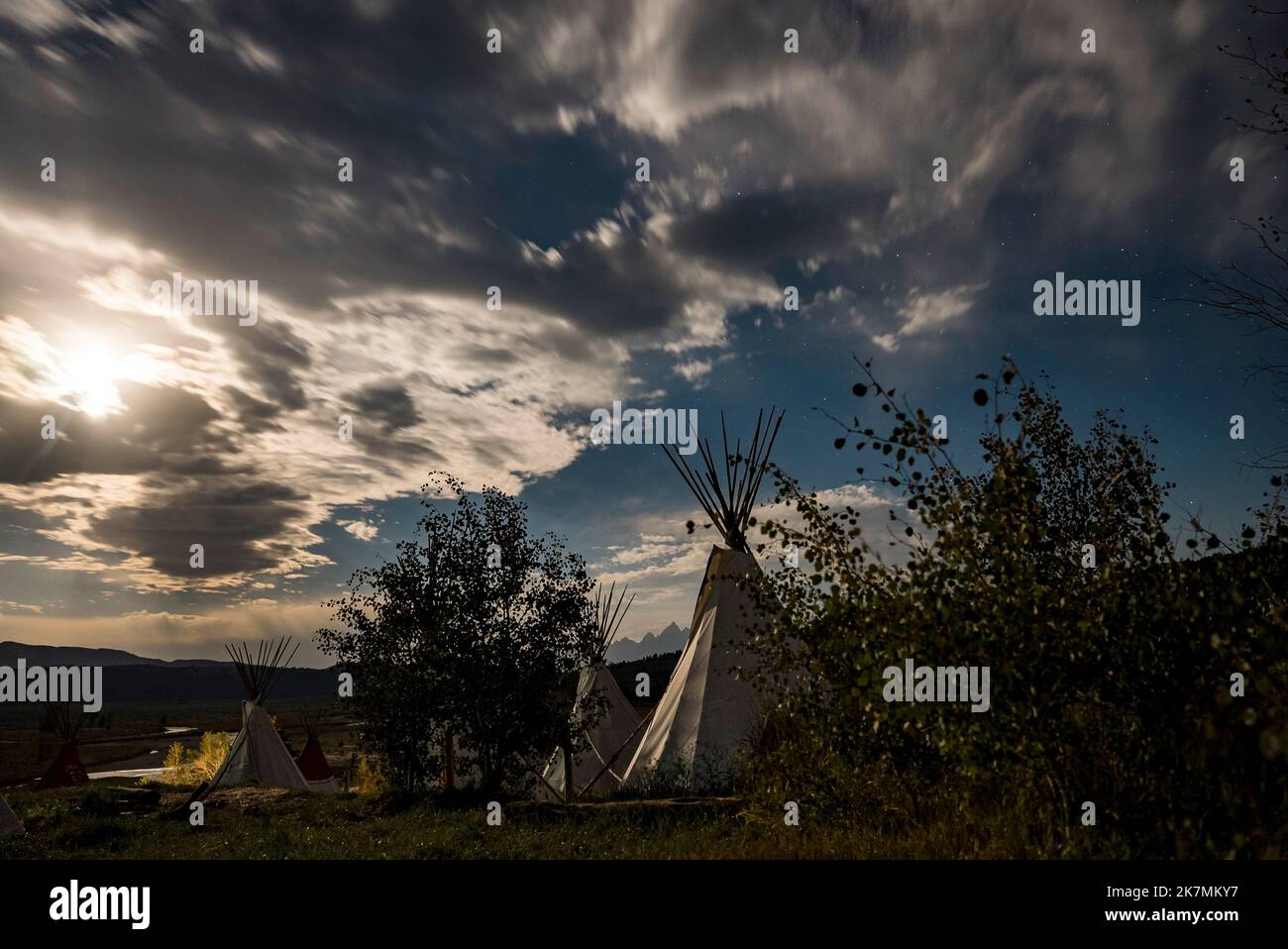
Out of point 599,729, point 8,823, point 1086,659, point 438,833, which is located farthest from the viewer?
point 599,729

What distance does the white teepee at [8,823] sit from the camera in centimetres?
1134

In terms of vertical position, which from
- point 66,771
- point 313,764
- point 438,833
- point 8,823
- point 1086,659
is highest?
point 1086,659

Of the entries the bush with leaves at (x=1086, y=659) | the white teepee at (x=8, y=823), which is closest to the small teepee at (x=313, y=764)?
the white teepee at (x=8, y=823)

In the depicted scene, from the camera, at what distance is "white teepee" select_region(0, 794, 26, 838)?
11.3 m

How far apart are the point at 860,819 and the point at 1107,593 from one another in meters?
3.00

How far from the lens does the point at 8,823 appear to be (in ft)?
37.8

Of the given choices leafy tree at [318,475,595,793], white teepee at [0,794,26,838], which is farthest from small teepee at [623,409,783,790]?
white teepee at [0,794,26,838]

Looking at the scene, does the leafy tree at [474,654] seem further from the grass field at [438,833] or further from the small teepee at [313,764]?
the small teepee at [313,764]

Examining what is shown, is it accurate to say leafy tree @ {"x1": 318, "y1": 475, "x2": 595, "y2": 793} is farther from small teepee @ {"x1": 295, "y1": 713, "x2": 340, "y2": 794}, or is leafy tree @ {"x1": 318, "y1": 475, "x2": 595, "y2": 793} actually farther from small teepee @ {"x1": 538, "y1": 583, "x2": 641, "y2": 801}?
small teepee @ {"x1": 295, "y1": 713, "x2": 340, "y2": 794}

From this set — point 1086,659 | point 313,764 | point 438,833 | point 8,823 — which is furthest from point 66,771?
point 1086,659

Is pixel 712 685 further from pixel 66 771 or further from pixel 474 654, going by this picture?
pixel 66 771

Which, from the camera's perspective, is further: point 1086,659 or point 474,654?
point 474,654
